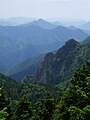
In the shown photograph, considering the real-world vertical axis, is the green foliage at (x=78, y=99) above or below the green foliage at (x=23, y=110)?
above

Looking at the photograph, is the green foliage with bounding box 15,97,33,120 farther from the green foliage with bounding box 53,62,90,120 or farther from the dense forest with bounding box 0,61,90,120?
the green foliage with bounding box 53,62,90,120

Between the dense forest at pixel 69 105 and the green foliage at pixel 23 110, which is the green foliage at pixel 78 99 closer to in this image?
the dense forest at pixel 69 105

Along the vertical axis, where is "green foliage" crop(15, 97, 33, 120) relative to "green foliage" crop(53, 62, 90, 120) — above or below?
below

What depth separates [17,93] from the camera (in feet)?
499

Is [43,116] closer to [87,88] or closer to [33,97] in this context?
[87,88]

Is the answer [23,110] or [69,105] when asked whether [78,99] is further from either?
[23,110]

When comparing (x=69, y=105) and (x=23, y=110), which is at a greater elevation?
(x=69, y=105)

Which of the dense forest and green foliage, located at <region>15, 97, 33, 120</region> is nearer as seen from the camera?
the dense forest

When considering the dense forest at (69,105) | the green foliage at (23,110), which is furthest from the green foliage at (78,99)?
the green foliage at (23,110)

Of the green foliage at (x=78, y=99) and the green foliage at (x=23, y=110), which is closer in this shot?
the green foliage at (x=78, y=99)

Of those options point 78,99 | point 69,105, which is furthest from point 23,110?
point 78,99

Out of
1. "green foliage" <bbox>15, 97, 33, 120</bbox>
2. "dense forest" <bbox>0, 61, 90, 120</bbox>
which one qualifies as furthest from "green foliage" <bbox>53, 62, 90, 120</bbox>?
"green foliage" <bbox>15, 97, 33, 120</bbox>

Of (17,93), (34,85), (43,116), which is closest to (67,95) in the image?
(43,116)

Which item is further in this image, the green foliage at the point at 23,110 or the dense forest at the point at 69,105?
the green foliage at the point at 23,110
